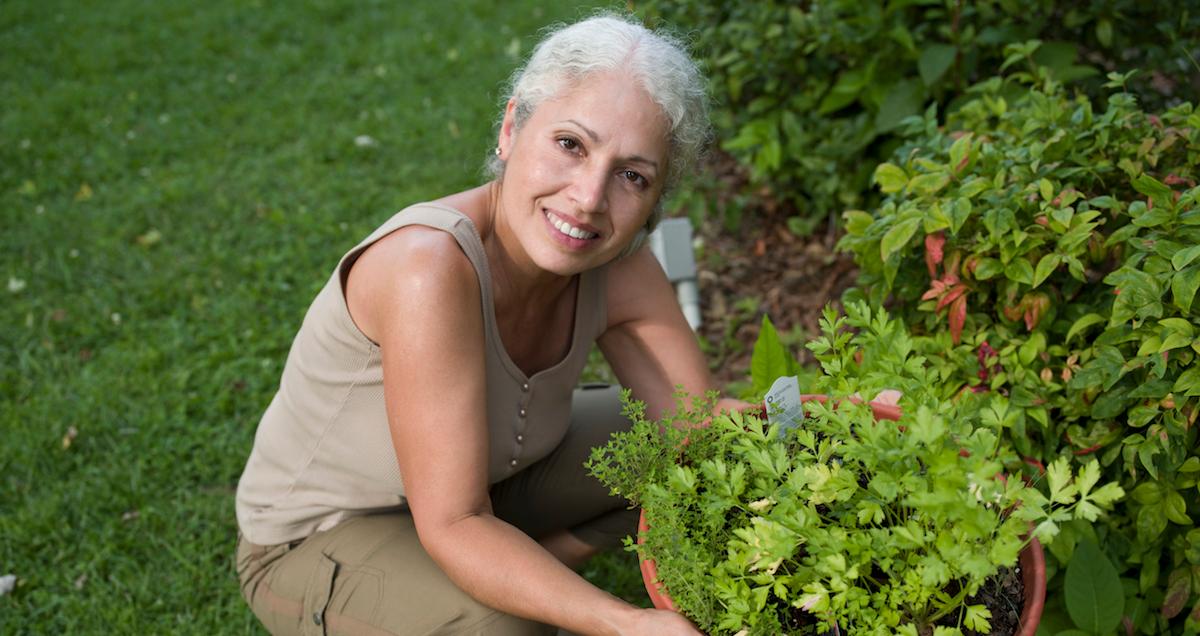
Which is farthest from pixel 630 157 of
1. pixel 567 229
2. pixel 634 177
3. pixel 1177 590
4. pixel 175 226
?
pixel 175 226

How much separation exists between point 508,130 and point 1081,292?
1178mm

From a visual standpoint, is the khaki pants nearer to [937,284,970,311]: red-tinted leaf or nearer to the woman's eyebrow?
the woman's eyebrow

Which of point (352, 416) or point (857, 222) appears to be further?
point (857, 222)

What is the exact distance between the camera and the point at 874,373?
1.41 m

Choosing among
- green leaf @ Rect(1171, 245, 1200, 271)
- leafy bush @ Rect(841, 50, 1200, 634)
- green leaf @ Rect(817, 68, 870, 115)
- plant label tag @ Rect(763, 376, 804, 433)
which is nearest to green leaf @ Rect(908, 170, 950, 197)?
leafy bush @ Rect(841, 50, 1200, 634)

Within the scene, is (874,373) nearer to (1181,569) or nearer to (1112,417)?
(1112,417)

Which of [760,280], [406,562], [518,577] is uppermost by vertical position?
[518,577]

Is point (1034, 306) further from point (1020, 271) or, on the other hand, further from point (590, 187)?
point (590, 187)

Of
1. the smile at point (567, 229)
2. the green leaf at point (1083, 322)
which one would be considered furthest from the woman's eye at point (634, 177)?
the green leaf at point (1083, 322)

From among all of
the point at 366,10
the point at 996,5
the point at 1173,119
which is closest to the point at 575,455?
the point at 1173,119

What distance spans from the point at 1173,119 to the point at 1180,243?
502 mm

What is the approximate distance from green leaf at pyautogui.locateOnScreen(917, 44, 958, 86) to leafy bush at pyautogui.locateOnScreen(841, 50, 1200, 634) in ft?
2.22

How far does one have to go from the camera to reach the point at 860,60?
3.11 m

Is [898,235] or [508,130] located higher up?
[508,130]
